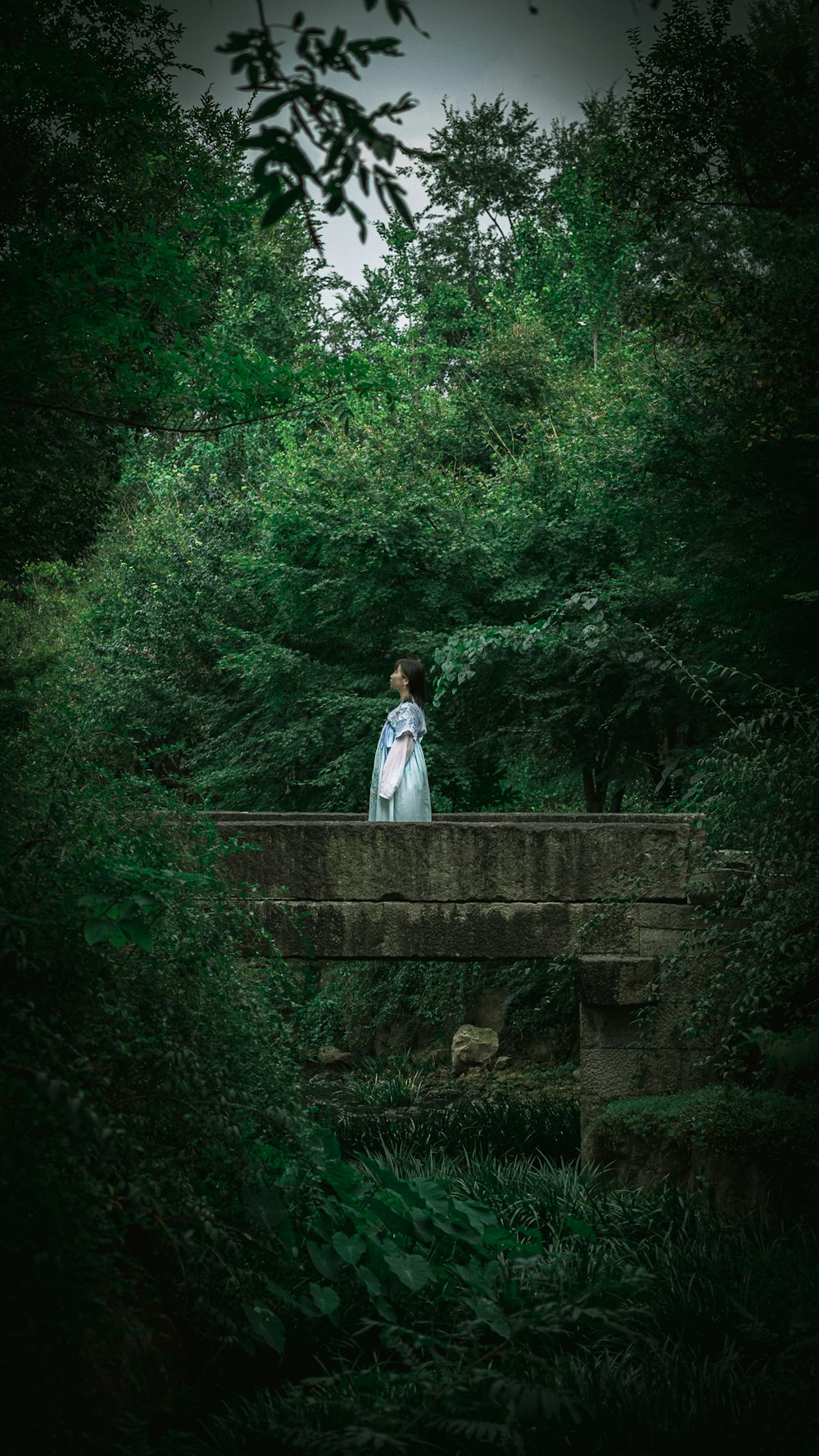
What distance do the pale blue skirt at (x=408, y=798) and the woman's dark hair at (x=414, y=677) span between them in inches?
12.5

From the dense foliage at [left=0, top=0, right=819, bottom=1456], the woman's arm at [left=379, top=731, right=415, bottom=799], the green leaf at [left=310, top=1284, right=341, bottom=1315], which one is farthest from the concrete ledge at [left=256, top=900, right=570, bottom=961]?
the green leaf at [left=310, top=1284, right=341, bottom=1315]

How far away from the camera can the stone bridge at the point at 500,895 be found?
5.98 m

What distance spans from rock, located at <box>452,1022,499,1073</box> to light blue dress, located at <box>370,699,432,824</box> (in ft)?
13.6

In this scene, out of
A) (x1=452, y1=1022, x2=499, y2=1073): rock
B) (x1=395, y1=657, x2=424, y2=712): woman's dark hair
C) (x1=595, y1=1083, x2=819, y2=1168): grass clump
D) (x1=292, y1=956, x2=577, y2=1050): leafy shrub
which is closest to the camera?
(x1=595, y1=1083, x2=819, y2=1168): grass clump

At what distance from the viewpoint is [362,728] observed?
37.1 ft

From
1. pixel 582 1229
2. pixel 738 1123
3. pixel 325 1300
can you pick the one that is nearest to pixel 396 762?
pixel 738 1123

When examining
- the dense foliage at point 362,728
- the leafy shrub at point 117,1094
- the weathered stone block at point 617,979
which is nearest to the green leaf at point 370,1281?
the dense foliage at point 362,728

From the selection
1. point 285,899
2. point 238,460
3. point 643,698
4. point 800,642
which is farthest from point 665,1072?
point 238,460

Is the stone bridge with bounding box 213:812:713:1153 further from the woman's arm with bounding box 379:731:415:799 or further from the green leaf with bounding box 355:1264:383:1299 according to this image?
the green leaf with bounding box 355:1264:383:1299

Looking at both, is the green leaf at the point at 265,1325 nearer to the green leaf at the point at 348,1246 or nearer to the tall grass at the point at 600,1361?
the tall grass at the point at 600,1361

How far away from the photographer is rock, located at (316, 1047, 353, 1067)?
1208cm

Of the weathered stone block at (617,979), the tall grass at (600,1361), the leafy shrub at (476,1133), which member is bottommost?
the leafy shrub at (476,1133)

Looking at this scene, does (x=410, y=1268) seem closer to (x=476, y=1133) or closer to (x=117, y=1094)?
(x=117, y=1094)

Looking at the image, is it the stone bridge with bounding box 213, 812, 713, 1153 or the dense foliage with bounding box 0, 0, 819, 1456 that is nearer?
the dense foliage with bounding box 0, 0, 819, 1456
